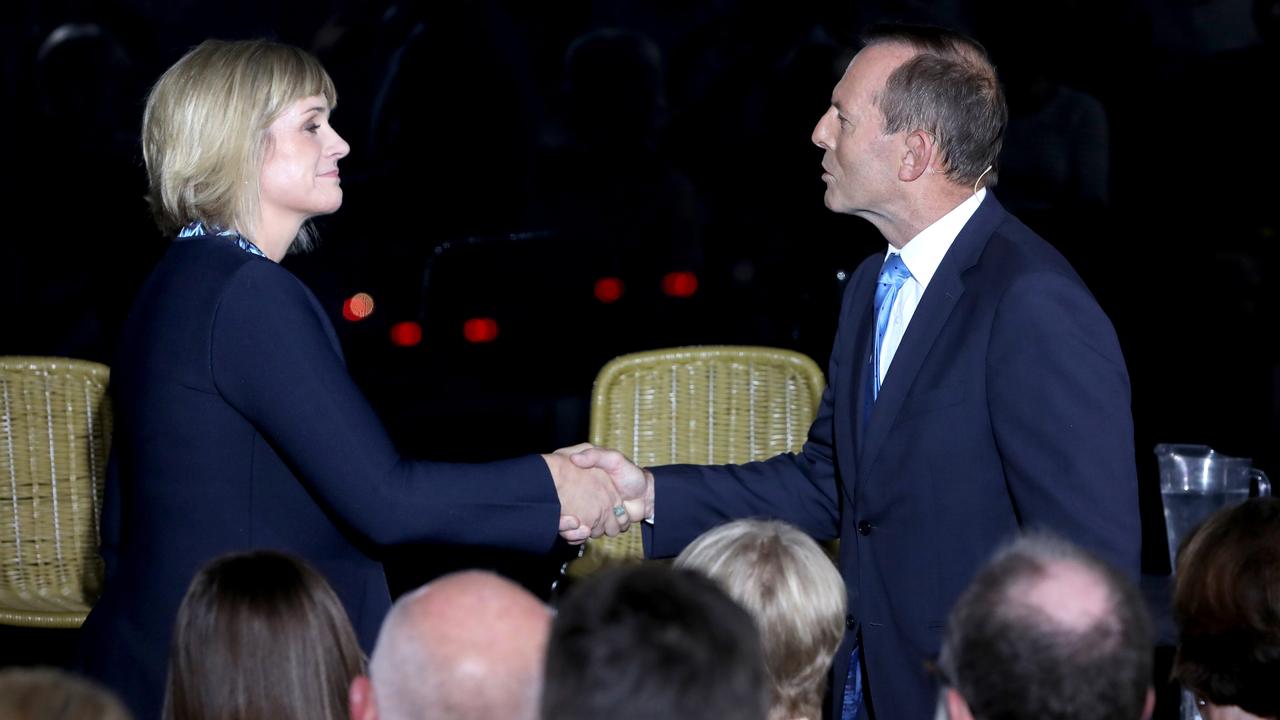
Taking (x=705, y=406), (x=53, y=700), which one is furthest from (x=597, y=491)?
(x=53, y=700)

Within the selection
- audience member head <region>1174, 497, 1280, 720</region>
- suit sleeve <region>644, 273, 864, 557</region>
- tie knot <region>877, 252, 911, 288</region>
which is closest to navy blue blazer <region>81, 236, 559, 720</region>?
suit sleeve <region>644, 273, 864, 557</region>

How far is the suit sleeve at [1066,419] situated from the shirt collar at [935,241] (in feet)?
0.82

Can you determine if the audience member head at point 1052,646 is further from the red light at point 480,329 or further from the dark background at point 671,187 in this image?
the red light at point 480,329

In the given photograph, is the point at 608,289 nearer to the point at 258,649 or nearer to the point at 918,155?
the point at 918,155

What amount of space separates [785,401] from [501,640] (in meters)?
2.28

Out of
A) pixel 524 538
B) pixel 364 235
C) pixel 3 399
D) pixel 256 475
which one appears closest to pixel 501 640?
pixel 256 475

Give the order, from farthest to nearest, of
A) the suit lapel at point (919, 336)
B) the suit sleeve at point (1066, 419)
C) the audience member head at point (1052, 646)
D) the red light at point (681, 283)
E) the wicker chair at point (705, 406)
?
the red light at point (681, 283) → the wicker chair at point (705, 406) → the suit lapel at point (919, 336) → the suit sleeve at point (1066, 419) → the audience member head at point (1052, 646)

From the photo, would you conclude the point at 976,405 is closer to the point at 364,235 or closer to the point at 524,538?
the point at 524,538

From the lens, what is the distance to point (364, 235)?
462 cm

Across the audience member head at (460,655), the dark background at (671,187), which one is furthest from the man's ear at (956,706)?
the dark background at (671,187)

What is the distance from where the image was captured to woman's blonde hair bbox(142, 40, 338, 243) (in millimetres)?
2373

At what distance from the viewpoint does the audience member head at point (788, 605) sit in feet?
6.79

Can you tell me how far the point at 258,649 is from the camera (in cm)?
175

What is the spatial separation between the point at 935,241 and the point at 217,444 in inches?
47.7
